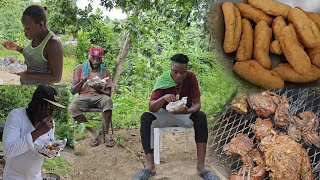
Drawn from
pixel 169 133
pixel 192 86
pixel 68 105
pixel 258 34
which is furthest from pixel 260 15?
pixel 68 105

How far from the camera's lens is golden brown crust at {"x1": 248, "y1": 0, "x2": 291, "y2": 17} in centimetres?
313

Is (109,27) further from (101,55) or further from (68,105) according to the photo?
(68,105)

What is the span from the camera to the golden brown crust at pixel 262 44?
10.2ft

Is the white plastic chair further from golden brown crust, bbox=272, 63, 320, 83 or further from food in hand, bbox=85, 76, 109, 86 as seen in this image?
golden brown crust, bbox=272, 63, 320, 83

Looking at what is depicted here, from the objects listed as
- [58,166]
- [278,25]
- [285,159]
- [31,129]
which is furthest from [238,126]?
[31,129]

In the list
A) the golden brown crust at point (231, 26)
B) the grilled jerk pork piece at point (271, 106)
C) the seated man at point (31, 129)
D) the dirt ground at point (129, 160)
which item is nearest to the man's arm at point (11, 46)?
the seated man at point (31, 129)

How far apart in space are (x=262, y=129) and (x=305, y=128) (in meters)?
0.28

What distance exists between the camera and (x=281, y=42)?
3.14m

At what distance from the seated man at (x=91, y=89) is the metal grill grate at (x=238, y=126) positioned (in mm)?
719

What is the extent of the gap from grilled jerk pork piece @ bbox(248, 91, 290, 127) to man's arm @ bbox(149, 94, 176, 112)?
0.59 metres

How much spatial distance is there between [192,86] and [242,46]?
17.5 inches

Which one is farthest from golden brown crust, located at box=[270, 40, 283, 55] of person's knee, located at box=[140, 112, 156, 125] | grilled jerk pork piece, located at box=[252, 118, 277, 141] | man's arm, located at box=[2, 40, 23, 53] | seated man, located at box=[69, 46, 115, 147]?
man's arm, located at box=[2, 40, 23, 53]

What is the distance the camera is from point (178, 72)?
2.95 metres

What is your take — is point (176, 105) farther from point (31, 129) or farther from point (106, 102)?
point (31, 129)
